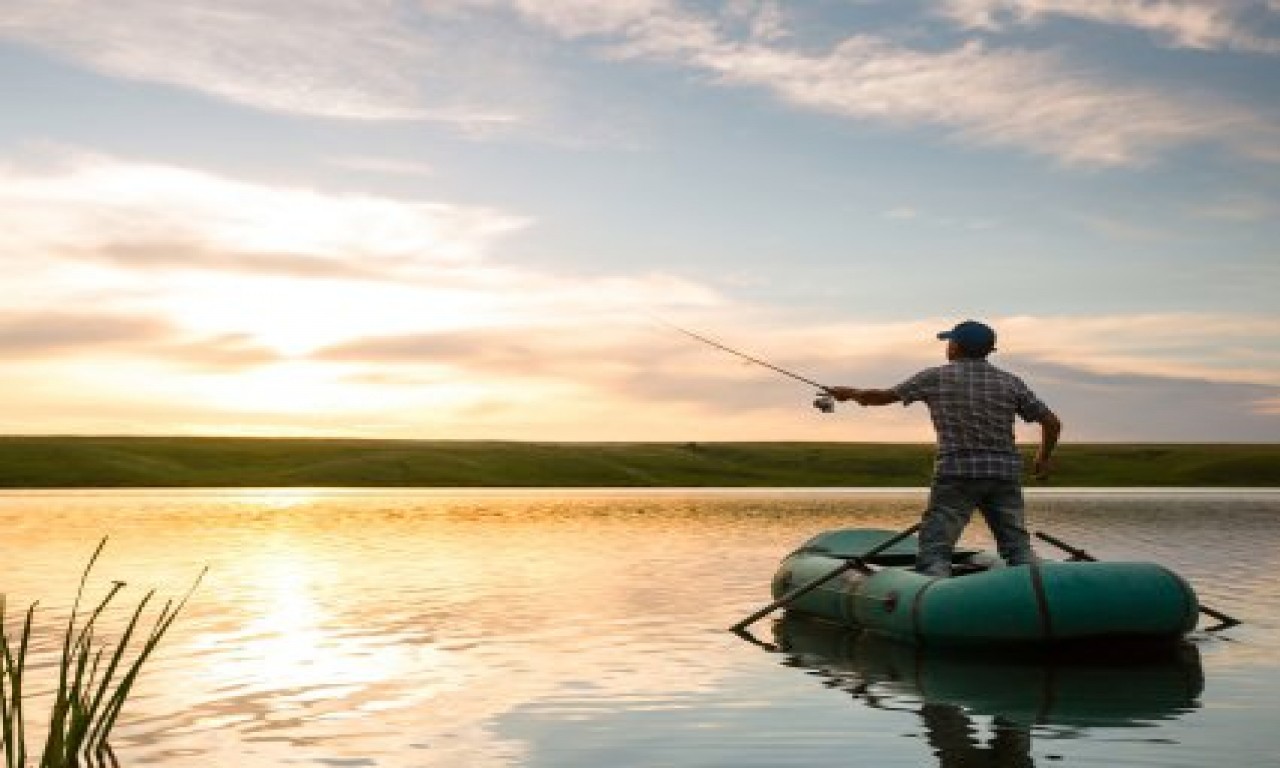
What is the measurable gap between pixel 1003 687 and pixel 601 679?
3.97 metres

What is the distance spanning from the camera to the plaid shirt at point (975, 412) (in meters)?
18.0

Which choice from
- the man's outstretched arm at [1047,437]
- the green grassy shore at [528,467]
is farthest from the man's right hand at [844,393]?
the green grassy shore at [528,467]

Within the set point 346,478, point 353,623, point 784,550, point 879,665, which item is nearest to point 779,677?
point 879,665

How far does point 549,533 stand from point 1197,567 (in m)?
19.8

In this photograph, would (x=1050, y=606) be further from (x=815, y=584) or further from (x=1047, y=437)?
(x=815, y=584)

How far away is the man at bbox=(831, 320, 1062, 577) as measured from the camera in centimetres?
1802

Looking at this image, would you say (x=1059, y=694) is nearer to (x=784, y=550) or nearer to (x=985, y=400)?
(x=985, y=400)

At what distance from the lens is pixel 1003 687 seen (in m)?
14.9

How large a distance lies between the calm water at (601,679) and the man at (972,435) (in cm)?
182

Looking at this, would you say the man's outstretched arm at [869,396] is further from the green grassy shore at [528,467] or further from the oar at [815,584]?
the green grassy shore at [528,467]

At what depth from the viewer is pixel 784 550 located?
3697cm

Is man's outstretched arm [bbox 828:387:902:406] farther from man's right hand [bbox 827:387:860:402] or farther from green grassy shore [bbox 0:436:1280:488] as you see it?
green grassy shore [bbox 0:436:1280:488]

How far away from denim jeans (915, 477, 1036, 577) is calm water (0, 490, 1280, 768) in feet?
5.14

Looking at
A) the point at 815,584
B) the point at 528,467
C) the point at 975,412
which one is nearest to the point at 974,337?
the point at 975,412
